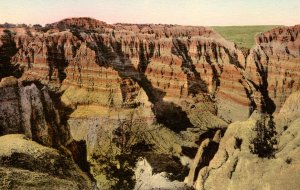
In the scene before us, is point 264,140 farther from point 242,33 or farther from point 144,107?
point 242,33

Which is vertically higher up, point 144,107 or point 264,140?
point 264,140

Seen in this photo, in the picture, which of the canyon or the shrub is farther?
the shrub

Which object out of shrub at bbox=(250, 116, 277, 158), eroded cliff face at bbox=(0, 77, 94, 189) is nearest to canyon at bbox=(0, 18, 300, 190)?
eroded cliff face at bbox=(0, 77, 94, 189)

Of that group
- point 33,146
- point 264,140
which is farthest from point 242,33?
point 33,146

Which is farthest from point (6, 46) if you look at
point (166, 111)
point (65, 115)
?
point (166, 111)

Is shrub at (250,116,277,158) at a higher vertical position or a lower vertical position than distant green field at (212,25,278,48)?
lower

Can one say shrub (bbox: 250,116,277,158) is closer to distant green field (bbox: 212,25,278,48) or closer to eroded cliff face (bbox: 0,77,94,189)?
eroded cliff face (bbox: 0,77,94,189)

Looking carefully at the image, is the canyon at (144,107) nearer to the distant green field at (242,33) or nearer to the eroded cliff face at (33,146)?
the eroded cliff face at (33,146)

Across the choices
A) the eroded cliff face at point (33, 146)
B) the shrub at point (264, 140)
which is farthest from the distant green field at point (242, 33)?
the shrub at point (264, 140)

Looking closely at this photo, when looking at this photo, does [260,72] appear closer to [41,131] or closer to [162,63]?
[162,63]
